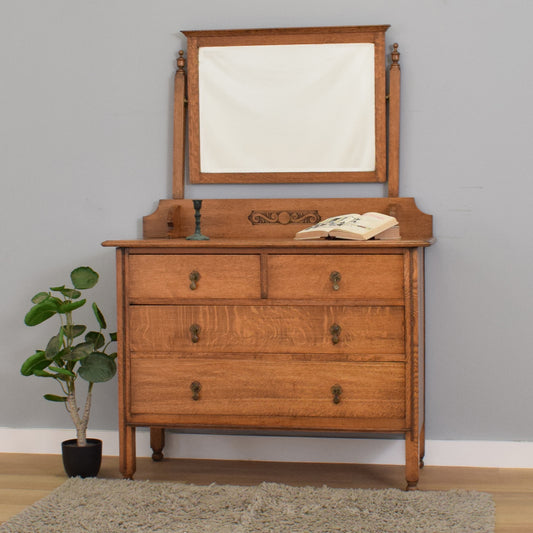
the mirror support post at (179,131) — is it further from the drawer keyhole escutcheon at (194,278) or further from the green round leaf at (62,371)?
Answer: the green round leaf at (62,371)

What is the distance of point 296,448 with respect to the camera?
9.45 feet

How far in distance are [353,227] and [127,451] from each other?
1080 mm

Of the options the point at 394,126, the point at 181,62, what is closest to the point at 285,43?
the point at 181,62

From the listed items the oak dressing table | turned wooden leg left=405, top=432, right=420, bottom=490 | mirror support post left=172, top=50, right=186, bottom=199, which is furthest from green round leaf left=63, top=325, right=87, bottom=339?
turned wooden leg left=405, top=432, right=420, bottom=490

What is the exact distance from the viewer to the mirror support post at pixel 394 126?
2.78 meters

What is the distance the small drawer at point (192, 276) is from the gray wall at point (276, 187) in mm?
510

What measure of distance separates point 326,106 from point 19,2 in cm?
130

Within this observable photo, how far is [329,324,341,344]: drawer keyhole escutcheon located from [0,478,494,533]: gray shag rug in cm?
51

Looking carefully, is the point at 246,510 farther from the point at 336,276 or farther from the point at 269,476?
the point at 336,276

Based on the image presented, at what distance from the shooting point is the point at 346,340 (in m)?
2.39

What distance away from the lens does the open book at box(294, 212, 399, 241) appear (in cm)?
239

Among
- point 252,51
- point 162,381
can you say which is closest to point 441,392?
point 162,381

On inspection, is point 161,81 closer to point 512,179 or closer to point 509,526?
point 512,179

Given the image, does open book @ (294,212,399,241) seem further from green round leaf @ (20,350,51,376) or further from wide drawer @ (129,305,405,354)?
green round leaf @ (20,350,51,376)
